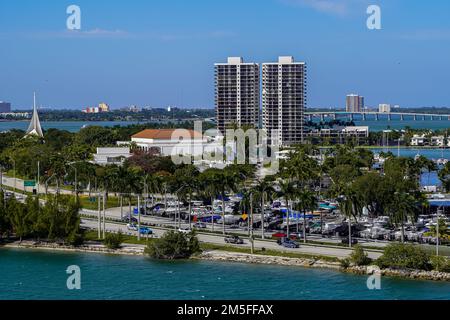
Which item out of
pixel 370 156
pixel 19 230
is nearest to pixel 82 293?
pixel 19 230

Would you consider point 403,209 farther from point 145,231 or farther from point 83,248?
point 83,248

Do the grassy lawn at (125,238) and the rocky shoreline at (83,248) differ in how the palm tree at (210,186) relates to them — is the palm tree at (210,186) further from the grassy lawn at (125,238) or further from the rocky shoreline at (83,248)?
the rocky shoreline at (83,248)

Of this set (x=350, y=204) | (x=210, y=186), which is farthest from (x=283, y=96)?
(x=350, y=204)

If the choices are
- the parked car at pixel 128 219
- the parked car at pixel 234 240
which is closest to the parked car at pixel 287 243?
the parked car at pixel 234 240

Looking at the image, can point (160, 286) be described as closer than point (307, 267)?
Yes
